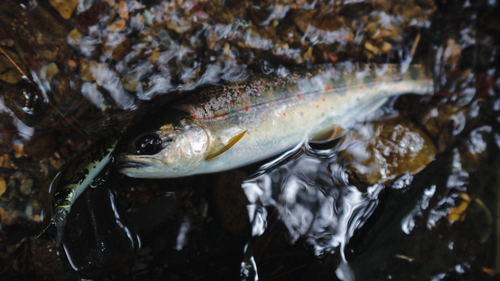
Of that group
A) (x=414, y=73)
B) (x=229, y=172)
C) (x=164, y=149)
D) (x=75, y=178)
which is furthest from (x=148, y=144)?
(x=414, y=73)

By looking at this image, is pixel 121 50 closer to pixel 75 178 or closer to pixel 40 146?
pixel 40 146

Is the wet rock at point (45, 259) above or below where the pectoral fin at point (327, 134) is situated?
above

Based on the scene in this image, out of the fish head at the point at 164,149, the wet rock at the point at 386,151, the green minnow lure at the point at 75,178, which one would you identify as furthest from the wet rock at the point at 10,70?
the wet rock at the point at 386,151

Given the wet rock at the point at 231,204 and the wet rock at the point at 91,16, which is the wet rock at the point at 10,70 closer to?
the wet rock at the point at 91,16

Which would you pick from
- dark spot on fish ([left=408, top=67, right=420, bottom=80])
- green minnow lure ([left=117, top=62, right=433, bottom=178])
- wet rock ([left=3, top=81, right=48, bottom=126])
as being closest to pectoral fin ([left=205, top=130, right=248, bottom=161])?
green minnow lure ([left=117, top=62, right=433, bottom=178])

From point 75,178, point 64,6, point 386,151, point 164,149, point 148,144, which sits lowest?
point 386,151

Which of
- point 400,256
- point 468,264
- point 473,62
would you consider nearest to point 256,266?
point 400,256

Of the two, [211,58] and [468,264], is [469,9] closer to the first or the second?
[468,264]

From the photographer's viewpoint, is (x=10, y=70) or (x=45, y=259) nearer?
(x=45, y=259)
